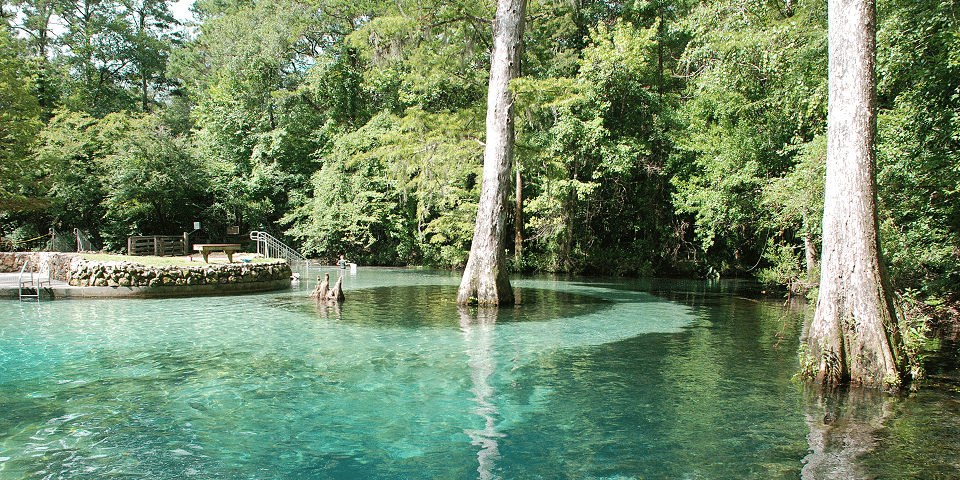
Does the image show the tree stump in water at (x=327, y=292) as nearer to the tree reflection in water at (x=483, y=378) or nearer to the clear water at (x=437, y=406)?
the clear water at (x=437, y=406)

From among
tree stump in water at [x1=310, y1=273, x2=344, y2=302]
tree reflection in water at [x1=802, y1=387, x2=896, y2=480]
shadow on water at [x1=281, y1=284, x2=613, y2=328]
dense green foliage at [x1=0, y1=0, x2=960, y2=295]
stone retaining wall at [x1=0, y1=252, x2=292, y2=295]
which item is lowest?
tree reflection in water at [x1=802, y1=387, x2=896, y2=480]

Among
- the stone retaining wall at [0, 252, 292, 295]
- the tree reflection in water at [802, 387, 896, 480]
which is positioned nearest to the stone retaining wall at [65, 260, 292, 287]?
the stone retaining wall at [0, 252, 292, 295]

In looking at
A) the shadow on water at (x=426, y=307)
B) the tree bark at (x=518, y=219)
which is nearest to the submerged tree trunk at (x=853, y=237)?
the shadow on water at (x=426, y=307)

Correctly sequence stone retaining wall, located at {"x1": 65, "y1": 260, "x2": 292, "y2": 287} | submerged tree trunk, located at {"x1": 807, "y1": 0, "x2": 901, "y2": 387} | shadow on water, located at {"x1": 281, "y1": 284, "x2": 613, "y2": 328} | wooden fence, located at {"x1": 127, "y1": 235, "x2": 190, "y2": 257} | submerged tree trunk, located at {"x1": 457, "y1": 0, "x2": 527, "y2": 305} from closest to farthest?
submerged tree trunk, located at {"x1": 807, "y1": 0, "x2": 901, "y2": 387}
shadow on water, located at {"x1": 281, "y1": 284, "x2": 613, "y2": 328}
submerged tree trunk, located at {"x1": 457, "y1": 0, "x2": 527, "y2": 305}
stone retaining wall, located at {"x1": 65, "y1": 260, "x2": 292, "y2": 287}
wooden fence, located at {"x1": 127, "y1": 235, "x2": 190, "y2": 257}

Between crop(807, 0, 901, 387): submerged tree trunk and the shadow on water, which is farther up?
crop(807, 0, 901, 387): submerged tree trunk

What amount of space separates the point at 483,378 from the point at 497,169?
8183 mm

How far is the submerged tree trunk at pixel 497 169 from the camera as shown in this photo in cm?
1519

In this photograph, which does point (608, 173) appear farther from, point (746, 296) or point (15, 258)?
point (15, 258)

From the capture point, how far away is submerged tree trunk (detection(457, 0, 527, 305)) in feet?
49.8

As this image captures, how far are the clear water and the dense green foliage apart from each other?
18.2 ft

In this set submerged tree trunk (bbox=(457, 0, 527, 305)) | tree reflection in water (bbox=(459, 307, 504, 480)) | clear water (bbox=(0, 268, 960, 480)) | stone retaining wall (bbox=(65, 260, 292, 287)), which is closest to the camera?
clear water (bbox=(0, 268, 960, 480))

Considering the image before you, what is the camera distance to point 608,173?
2614 cm

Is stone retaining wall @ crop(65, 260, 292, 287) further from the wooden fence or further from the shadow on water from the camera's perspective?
the wooden fence

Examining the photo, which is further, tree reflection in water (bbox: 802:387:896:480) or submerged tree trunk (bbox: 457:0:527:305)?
submerged tree trunk (bbox: 457:0:527:305)
